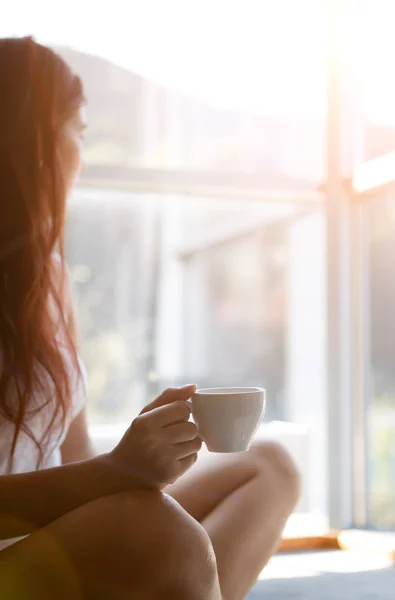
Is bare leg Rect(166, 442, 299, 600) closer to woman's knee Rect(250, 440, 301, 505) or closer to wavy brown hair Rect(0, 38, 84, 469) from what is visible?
woman's knee Rect(250, 440, 301, 505)

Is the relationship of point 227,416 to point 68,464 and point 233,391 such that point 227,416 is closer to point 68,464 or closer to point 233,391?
point 233,391

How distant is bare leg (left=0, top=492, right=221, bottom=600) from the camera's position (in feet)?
2.70

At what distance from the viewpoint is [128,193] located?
2512mm

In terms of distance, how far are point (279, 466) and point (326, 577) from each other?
88 cm

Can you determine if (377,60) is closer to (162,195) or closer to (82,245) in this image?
(162,195)

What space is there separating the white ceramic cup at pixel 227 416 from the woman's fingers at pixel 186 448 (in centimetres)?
1

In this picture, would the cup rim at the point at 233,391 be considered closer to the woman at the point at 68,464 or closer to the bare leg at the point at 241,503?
the woman at the point at 68,464

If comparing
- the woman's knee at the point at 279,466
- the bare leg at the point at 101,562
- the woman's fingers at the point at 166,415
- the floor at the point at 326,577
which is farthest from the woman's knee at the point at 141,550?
the floor at the point at 326,577

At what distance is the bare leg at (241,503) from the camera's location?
103cm

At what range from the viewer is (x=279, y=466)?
1.16m

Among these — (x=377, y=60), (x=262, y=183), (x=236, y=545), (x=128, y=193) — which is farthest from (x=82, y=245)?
(x=236, y=545)

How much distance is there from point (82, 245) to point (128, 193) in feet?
0.82

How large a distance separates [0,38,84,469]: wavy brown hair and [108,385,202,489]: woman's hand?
182 mm

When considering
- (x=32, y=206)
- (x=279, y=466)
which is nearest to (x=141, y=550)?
(x=279, y=466)
